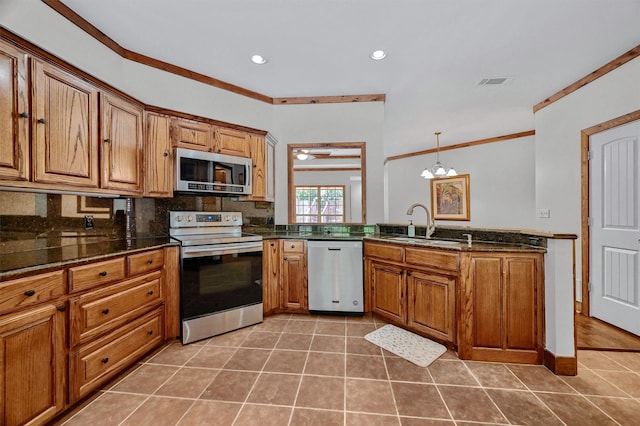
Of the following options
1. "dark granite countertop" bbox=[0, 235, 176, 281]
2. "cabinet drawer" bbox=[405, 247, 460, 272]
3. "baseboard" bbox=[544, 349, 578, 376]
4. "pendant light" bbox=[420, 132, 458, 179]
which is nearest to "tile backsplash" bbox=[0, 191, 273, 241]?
"dark granite countertop" bbox=[0, 235, 176, 281]

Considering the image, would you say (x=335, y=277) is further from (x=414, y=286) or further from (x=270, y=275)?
(x=414, y=286)

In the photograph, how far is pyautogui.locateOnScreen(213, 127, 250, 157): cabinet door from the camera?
2811mm

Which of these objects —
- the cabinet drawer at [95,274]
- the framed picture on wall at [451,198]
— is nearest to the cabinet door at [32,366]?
the cabinet drawer at [95,274]

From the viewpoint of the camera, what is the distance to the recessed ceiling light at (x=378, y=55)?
2.48 m

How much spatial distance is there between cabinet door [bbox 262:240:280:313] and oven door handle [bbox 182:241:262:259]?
0.54 ft

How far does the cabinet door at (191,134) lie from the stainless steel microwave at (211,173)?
79mm

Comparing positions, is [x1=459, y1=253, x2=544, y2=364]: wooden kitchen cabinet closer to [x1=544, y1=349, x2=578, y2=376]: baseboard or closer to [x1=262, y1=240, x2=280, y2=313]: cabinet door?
[x1=544, y1=349, x2=578, y2=376]: baseboard

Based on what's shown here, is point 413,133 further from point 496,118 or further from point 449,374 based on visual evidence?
point 449,374

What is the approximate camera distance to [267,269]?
2.85 m

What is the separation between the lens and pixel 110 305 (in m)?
1.74

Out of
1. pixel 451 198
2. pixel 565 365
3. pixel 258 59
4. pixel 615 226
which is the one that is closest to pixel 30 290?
pixel 258 59

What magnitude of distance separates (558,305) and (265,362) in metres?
2.16

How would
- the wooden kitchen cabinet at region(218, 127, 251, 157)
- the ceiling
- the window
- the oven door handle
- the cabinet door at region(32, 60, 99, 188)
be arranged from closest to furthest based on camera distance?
the cabinet door at region(32, 60, 99, 188) → the ceiling → the oven door handle → the wooden kitchen cabinet at region(218, 127, 251, 157) → the window

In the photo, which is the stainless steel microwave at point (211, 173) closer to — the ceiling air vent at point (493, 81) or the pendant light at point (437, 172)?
the ceiling air vent at point (493, 81)
